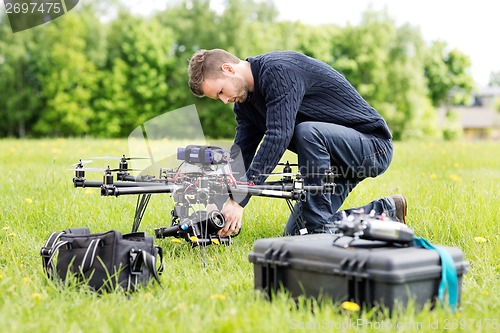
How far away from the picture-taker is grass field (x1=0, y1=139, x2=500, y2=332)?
9.15 ft

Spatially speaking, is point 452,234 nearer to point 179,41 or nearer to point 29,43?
point 29,43

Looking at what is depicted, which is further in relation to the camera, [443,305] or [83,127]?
[83,127]

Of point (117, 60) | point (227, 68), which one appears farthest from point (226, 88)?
point (117, 60)

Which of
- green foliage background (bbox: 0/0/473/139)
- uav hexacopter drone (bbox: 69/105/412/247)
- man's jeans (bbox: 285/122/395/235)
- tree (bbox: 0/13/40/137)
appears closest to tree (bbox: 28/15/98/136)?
green foliage background (bbox: 0/0/473/139)

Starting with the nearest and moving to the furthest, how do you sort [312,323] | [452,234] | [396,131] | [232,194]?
[312,323] → [232,194] → [452,234] → [396,131]

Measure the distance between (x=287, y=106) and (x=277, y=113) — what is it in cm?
8

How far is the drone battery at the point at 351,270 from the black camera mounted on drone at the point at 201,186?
0.68m

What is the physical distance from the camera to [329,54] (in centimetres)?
5175

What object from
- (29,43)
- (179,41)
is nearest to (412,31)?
(179,41)

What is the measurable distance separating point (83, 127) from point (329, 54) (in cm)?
1983

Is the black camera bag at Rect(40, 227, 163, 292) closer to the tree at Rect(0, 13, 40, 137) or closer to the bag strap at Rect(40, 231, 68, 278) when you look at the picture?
the bag strap at Rect(40, 231, 68, 278)

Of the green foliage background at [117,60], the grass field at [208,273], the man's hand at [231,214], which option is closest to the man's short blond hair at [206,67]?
the man's hand at [231,214]

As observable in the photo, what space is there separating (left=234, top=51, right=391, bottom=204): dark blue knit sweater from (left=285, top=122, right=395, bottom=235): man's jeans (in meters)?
0.14

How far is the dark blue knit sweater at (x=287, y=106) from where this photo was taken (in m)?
4.32
